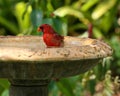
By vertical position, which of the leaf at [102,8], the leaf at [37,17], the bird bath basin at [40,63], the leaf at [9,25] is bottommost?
the bird bath basin at [40,63]

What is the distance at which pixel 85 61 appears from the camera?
2605 millimetres

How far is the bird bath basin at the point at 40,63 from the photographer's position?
2430 mm

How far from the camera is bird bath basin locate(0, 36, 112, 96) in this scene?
7.97 ft

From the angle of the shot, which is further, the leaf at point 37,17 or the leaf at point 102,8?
the leaf at point 102,8

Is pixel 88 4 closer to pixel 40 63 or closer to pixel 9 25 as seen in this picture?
pixel 9 25

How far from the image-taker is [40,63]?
2451mm

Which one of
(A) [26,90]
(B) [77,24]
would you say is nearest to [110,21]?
(B) [77,24]

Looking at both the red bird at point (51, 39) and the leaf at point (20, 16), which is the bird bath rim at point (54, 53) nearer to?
the red bird at point (51, 39)

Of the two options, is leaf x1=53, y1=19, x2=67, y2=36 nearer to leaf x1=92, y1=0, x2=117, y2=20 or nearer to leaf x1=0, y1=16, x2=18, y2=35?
leaf x1=92, y1=0, x2=117, y2=20

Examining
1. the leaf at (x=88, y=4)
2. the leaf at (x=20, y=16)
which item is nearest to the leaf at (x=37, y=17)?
the leaf at (x=20, y=16)

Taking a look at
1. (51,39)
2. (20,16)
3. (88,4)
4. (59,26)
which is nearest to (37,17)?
(59,26)

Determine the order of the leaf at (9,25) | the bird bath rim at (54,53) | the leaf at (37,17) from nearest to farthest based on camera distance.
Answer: the bird bath rim at (54,53)
the leaf at (37,17)
the leaf at (9,25)

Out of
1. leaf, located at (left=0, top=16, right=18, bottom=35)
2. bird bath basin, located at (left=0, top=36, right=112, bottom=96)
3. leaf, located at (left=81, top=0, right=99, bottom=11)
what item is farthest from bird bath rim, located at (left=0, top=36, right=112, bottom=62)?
leaf, located at (left=0, top=16, right=18, bottom=35)

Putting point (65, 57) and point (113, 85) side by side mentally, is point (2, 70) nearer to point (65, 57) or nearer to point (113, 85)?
point (65, 57)
